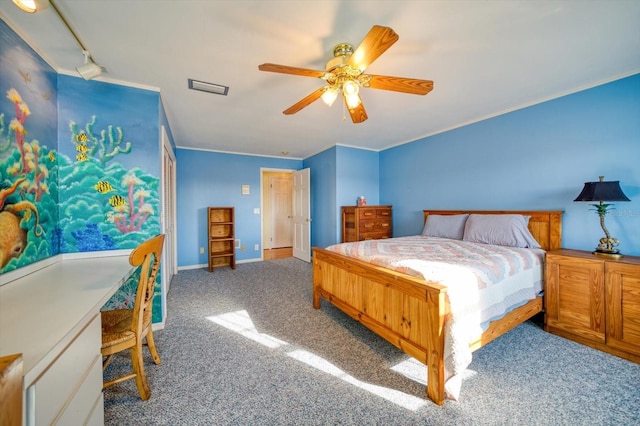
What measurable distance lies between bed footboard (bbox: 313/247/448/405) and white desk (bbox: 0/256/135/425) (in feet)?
5.57

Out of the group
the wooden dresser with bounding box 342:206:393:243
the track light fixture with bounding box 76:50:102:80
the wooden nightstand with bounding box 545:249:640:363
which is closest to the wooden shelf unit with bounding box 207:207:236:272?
the wooden dresser with bounding box 342:206:393:243

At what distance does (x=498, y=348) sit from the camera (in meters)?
2.03

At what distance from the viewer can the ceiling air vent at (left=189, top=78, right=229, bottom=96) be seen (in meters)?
2.28

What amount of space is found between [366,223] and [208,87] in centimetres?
310

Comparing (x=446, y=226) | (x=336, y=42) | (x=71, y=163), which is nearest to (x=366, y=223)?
(x=446, y=226)

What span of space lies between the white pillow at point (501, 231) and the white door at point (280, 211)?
4.72m

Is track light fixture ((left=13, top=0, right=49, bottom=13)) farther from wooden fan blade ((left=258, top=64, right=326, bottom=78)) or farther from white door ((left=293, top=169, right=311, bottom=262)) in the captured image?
white door ((left=293, top=169, right=311, bottom=262))

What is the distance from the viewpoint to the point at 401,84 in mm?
1791

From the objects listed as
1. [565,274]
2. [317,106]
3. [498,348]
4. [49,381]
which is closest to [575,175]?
[565,274]

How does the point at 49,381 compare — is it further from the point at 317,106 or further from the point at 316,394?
the point at 317,106

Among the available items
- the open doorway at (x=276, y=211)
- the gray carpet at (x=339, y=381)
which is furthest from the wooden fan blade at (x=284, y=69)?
the open doorway at (x=276, y=211)

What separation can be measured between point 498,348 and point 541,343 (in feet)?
1.44

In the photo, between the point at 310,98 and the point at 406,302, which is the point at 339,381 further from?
the point at 310,98

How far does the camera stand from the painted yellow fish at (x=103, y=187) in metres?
2.12
